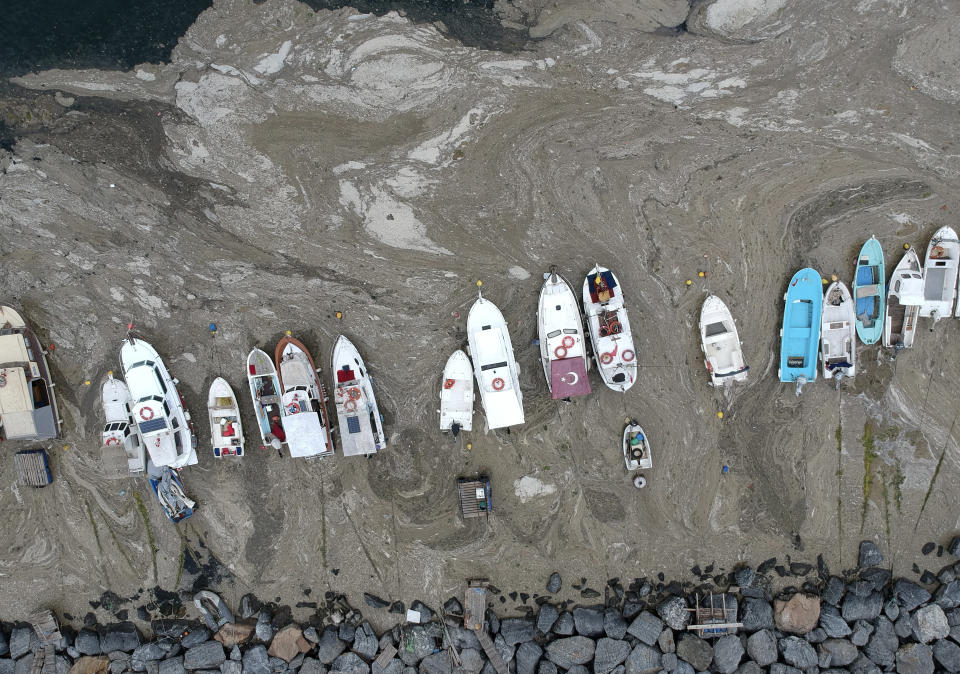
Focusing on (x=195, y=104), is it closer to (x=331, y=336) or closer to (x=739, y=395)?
(x=331, y=336)

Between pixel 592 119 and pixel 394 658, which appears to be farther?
pixel 394 658

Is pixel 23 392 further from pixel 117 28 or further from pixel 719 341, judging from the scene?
pixel 719 341

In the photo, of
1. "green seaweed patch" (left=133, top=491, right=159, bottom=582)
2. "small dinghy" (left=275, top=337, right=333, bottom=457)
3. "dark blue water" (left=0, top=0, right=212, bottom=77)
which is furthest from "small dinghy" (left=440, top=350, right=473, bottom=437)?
"dark blue water" (left=0, top=0, right=212, bottom=77)

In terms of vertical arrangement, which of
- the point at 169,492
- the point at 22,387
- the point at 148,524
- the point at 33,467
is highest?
the point at 22,387

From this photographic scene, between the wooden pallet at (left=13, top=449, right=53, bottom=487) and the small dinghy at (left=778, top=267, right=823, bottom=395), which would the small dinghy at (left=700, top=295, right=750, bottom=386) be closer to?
the small dinghy at (left=778, top=267, right=823, bottom=395)

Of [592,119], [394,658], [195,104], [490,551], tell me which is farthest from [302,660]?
[592,119]

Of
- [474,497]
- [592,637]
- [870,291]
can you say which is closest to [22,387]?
[474,497]

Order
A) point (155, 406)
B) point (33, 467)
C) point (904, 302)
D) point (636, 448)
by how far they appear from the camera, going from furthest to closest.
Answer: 1. point (33, 467)
2. point (636, 448)
3. point (155, 406)
4. point (904, 302)
